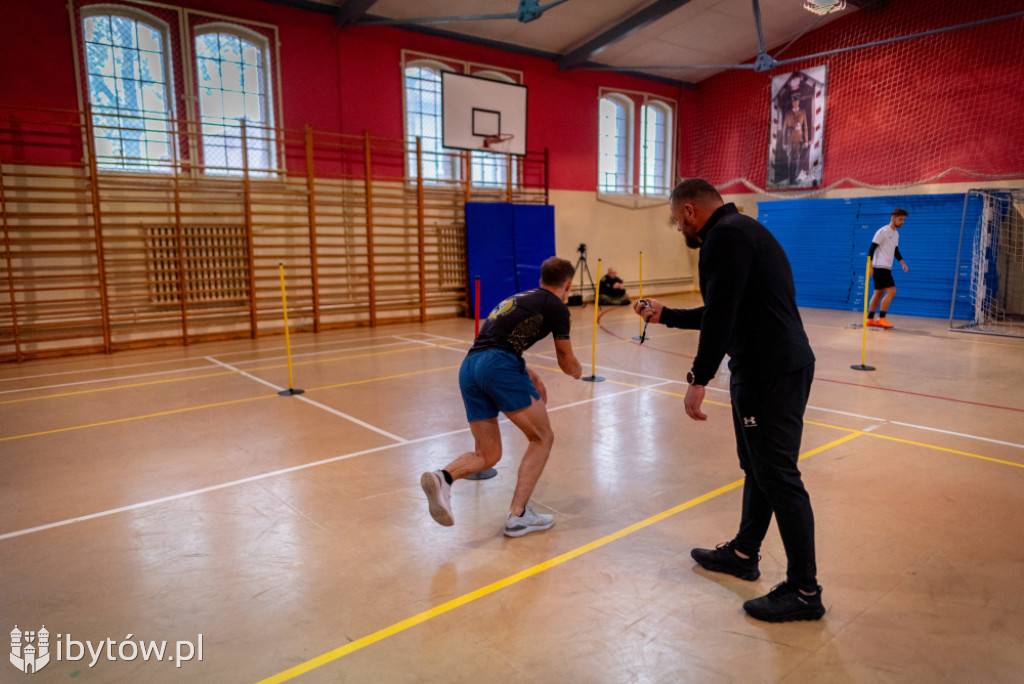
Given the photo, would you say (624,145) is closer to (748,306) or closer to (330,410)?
(330,410)

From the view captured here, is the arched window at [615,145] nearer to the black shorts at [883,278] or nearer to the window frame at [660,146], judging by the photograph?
the window frame at [660,146]

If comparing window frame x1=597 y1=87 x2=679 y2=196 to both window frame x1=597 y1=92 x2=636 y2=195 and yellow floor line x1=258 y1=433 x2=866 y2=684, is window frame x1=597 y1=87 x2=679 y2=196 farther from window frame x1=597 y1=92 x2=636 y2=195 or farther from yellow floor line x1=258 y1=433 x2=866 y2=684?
yellow floor line x1=258 y1=433 x2=866 y2=684

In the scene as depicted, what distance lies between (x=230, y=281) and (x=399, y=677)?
9489mm

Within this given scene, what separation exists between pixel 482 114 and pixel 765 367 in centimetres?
1077

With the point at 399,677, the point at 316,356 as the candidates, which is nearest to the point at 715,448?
the point at 399,677

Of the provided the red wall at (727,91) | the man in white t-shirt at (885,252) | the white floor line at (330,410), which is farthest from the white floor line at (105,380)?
the man in white t-shirt at (885,252)

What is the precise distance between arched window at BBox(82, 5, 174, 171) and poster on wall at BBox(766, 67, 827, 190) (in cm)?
1291

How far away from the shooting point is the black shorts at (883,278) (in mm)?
10555

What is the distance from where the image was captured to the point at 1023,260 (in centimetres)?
1249

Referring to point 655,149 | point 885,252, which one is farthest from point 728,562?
point 655,149

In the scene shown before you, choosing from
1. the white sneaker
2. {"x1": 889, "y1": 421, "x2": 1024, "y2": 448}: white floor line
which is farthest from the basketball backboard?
the white sneaker

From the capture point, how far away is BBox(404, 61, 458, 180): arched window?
40.9ft

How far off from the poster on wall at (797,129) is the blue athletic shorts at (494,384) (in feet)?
47.0

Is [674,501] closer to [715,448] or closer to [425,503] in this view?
[715,448]
